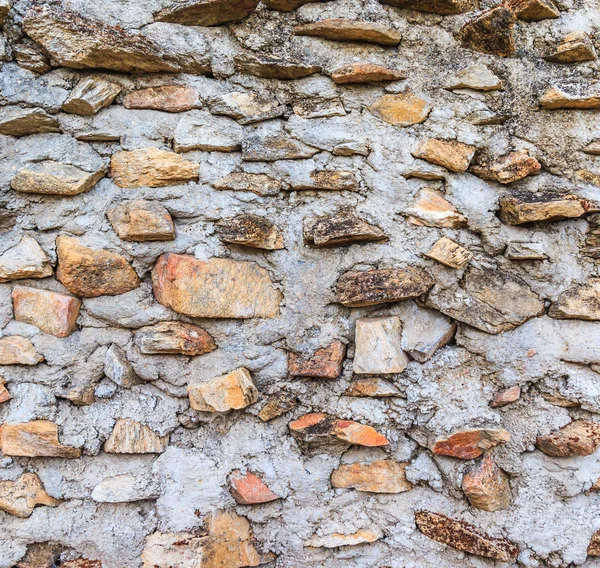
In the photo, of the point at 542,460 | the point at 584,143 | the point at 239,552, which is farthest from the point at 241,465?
the point at 584,143

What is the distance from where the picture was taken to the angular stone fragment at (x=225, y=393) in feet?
3.84

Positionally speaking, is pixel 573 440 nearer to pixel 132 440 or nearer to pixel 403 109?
pixel 403 109

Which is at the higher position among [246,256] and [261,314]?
→ [246,256]

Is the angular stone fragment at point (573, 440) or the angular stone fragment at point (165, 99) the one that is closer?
the angular stone fragment at point (573, 440)

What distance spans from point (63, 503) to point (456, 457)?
3.38ft

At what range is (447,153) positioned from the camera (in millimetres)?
1222

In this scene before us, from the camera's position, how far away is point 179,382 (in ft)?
3.97

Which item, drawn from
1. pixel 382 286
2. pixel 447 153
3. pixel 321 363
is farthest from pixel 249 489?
pixel 447 153

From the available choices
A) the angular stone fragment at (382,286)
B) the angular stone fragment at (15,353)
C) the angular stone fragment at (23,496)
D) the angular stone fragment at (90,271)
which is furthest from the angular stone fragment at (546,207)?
the angular stone fragment at (23,496)

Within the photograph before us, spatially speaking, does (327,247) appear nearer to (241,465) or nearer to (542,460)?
(241,465)

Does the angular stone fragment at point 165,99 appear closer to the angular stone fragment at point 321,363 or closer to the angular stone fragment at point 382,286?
the angular stone fragment at point 382,286

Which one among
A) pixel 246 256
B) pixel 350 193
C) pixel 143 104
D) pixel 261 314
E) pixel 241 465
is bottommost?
pixel 241 465

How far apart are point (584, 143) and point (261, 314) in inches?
38.6

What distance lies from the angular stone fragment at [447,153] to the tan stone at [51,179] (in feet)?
2.91
